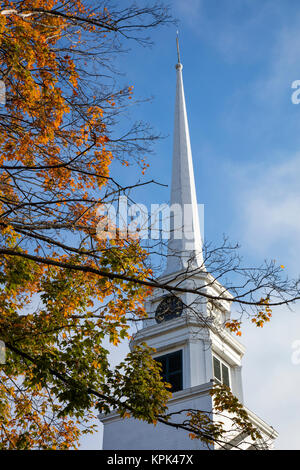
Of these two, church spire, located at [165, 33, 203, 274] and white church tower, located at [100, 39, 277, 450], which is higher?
church spire, located at [165, 33, 203, 274]

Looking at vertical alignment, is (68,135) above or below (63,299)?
above

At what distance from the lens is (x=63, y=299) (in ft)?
43.7

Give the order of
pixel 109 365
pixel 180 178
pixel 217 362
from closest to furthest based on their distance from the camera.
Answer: pixel 109 365
pixel 217 362
pixel 180 178

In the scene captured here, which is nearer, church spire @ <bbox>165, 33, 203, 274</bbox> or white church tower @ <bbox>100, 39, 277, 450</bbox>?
white church tower @ <bbox>100, 39, 277, 450</bbox>

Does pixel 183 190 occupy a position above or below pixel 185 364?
above

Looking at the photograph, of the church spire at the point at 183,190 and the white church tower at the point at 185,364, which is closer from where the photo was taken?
the white church tower at the point at 185,364

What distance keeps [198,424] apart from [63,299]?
3.77 m

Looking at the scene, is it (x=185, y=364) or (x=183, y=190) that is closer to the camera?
(x=185, y=364)

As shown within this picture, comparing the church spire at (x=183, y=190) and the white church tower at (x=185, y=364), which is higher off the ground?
the church spire at (x=183, y=190)
